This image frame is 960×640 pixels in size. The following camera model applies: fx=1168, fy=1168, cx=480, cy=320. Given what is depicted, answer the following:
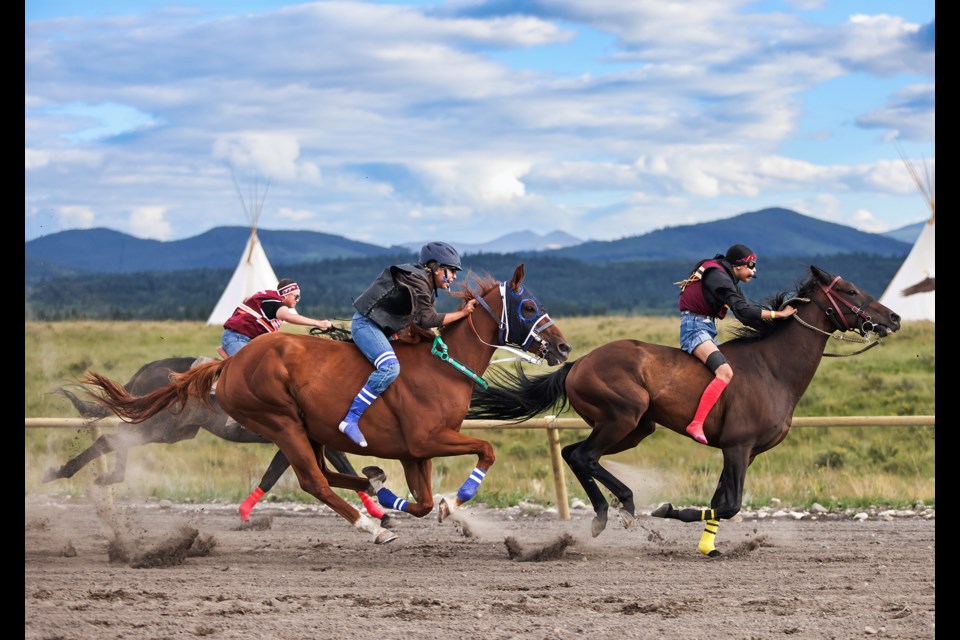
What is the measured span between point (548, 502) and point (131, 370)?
21320 millimetres

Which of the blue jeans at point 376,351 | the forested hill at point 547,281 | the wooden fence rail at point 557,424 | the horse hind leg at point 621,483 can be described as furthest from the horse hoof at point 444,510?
the forested hill at point 547,281

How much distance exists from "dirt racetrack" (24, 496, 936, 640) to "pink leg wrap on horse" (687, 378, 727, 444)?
1.00m

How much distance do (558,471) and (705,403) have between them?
2249 mm

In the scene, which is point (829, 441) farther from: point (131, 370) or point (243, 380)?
point (131, 370)

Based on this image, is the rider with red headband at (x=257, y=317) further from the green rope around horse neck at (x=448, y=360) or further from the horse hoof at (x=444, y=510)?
the horse hoof at (x=444, y=510)

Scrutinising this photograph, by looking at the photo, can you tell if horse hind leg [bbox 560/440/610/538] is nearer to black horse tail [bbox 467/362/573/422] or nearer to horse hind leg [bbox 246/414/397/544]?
black horse tail [bbox 467/362/573/422]

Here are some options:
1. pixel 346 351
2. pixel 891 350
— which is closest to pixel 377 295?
pixel 346 351

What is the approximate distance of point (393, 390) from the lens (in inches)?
347

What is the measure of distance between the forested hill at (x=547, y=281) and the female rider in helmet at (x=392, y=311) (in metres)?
74.9

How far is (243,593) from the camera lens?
25.2ft

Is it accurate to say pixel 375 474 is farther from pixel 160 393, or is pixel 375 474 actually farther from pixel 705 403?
pixel 705 403

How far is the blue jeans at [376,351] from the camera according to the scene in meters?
8.73

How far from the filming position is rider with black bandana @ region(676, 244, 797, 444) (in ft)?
30.5

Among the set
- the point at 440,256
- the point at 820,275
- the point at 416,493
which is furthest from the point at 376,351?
the point at 820,275
